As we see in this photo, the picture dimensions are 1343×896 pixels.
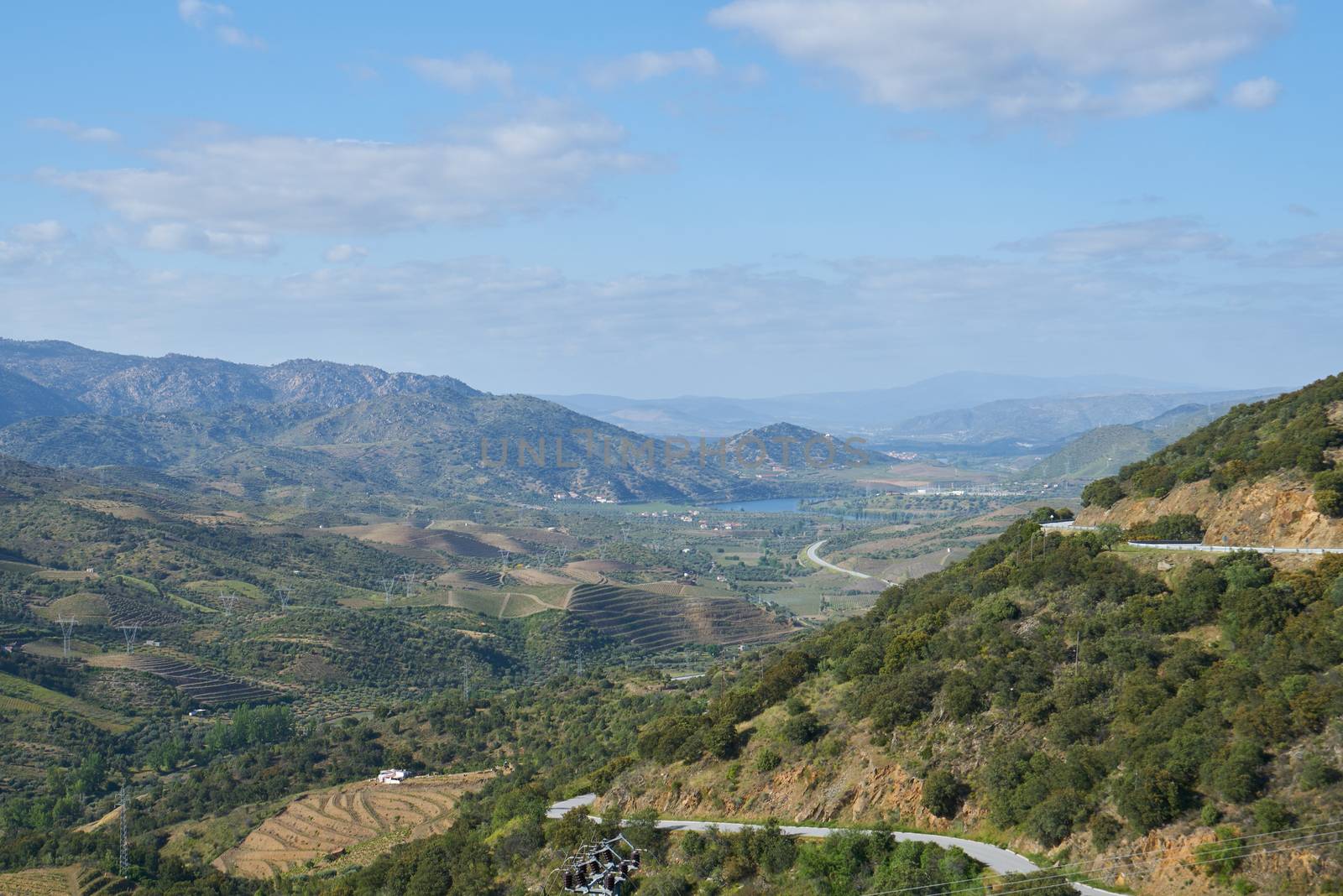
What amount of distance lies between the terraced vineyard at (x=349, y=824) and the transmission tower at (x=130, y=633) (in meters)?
45.6

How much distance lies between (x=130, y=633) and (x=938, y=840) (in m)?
92.6

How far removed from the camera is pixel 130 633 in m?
104

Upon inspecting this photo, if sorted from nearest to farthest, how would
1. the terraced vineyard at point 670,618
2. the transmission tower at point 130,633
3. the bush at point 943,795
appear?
the bush at point 943,795 → the transmission tower at point 130,633 → the terraced vineyard at point 670,618

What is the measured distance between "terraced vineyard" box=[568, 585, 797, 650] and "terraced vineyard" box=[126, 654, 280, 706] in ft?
135

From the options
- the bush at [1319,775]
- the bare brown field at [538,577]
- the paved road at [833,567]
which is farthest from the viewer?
the paved road at [833,567]

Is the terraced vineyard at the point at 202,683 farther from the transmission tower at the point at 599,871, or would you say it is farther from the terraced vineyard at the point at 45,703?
the transmission tower at the point at 599,871

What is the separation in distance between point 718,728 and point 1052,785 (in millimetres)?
13792

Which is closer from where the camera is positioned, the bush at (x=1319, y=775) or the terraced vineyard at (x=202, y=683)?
the bush at (x=1319, y=775)

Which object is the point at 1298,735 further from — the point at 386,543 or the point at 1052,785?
the point at 386,543

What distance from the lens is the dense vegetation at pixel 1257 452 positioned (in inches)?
1575

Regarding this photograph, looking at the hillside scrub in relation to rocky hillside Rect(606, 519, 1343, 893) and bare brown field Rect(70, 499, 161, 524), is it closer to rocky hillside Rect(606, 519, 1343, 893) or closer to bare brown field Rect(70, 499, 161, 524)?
rocky hillside Rect(606, 519, 1343, 893)

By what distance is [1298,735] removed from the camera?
28125 mm

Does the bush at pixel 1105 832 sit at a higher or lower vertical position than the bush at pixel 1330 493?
lower

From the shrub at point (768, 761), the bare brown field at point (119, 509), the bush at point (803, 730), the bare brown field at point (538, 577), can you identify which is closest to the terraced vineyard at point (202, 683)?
the bare brown field at point (538, 577)
